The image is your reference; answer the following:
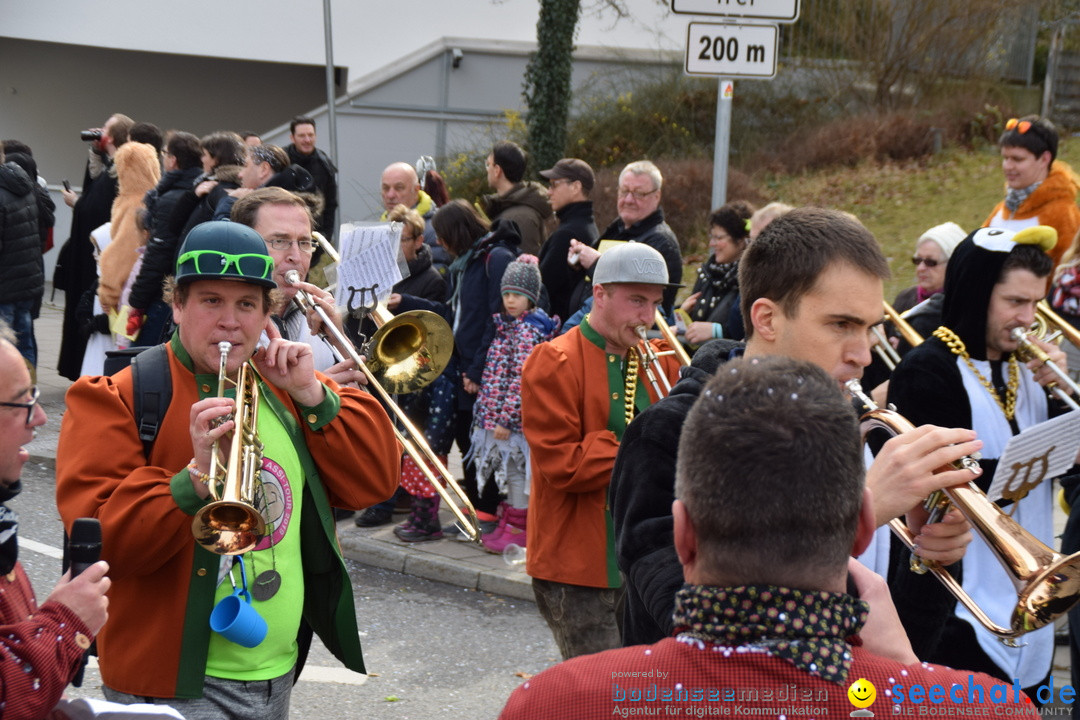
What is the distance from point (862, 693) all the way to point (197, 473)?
5.60 feet

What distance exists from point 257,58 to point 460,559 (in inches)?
522

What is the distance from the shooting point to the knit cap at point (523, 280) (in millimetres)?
6789

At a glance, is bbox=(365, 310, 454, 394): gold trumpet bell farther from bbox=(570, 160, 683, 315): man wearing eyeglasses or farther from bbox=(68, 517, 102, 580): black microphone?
bbox=(570, 160, 683, 315): man wearing eyeglasses

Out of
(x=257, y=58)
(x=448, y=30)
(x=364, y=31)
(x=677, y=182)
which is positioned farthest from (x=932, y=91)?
(x=257, y=58)

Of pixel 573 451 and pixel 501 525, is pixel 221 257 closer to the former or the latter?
pixel 573 451

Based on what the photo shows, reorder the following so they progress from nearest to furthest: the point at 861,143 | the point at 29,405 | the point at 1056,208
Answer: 1. the point at 29,405
2. the point at 1056,208
3. the point at 861,143

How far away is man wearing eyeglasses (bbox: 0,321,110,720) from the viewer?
2.16 metres

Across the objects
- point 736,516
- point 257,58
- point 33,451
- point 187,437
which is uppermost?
point 257,58

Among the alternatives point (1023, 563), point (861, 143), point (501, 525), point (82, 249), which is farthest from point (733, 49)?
point (861, 143)

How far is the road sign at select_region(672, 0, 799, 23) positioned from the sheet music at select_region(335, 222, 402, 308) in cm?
257

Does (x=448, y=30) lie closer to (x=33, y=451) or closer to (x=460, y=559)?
(x=33, y=451)

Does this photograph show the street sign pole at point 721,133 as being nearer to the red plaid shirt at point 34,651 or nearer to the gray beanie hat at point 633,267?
the gray beanie hat at point 633,267

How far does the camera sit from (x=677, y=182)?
14430 millimetres

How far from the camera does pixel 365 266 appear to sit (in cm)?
→ 467
